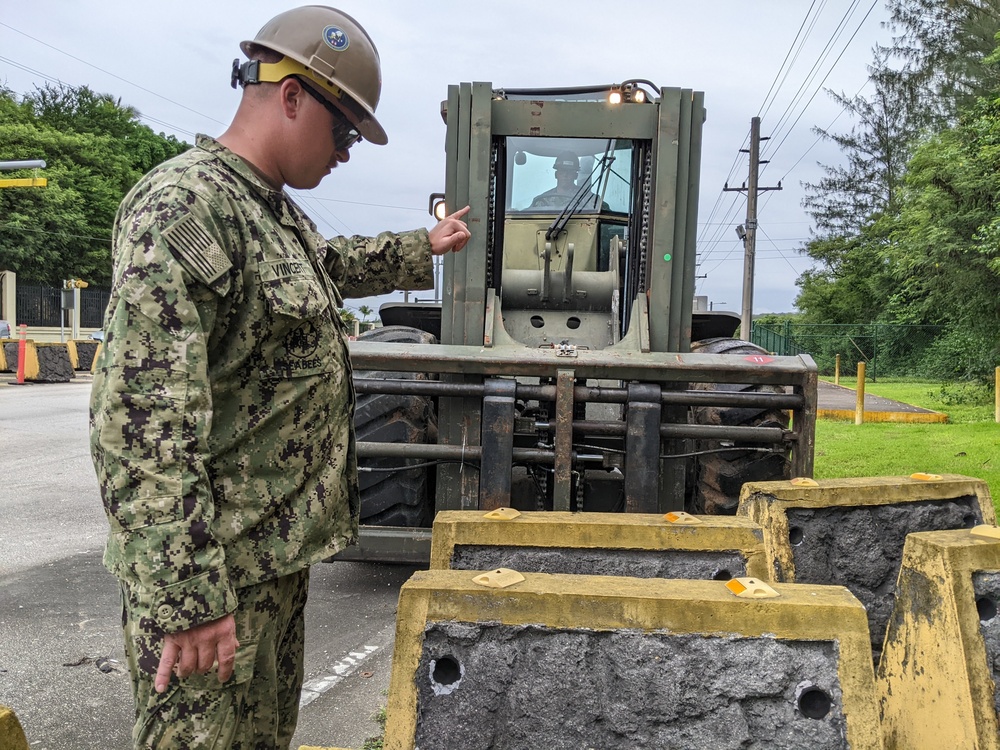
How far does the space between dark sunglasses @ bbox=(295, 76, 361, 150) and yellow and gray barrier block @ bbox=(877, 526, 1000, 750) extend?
2060mm

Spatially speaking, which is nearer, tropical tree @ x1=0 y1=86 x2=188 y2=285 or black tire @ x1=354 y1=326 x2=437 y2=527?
black tire @ x1=354 y1=326 x2=437 y2=527

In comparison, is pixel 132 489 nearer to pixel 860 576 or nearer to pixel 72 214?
pixel 860 576

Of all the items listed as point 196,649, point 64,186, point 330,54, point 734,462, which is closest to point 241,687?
point 196,649

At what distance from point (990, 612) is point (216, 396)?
2325 mm

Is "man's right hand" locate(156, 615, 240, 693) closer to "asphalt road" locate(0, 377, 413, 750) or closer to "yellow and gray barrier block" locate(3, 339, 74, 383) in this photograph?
"asphalt road" locate(0, 377, 413, 750)

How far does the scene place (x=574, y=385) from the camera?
4082mm

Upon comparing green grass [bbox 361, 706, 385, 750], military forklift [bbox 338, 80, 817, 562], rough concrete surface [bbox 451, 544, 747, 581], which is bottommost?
green grass [bbox 361, 706, 385, 750]

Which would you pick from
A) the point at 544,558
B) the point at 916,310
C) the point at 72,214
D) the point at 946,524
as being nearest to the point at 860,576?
the point at 946,524

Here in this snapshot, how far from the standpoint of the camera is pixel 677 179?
180 inches

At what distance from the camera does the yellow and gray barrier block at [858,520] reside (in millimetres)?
3293

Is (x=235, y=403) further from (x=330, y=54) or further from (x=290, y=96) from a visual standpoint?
(x=330, y=54)

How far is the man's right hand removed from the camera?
5.65ft

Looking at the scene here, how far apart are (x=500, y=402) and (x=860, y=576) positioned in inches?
68.0

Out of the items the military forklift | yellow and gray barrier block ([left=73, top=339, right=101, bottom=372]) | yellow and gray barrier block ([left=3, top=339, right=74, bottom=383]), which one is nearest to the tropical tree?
yellow and gray barrier block ([left=73, top=339, right=101, bottom=372])
